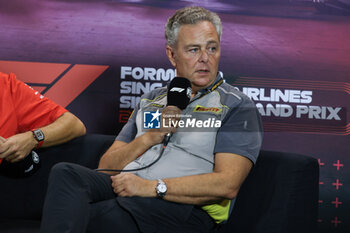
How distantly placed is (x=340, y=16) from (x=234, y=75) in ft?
2.69

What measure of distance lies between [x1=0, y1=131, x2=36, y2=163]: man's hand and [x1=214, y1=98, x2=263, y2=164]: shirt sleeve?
3.12ft

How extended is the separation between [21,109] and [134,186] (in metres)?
0.94

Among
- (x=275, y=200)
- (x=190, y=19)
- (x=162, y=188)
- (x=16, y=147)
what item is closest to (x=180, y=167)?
(x=162, y=188)

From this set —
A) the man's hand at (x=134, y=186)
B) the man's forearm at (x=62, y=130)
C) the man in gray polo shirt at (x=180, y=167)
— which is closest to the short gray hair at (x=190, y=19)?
the man in gray polo shirt at (x=180, y=167)

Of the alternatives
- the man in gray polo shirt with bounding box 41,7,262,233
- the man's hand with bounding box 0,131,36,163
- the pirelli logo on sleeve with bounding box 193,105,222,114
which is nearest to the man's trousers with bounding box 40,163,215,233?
the man in gray polo shirt with bounding box 41,7,262,233

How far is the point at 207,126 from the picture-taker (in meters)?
1.90

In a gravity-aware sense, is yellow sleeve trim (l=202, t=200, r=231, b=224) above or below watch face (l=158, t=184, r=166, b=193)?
below

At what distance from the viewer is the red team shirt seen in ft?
7.47

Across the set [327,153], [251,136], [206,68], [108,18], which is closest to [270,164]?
[251,136]

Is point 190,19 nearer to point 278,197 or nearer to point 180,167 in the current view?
point 180,167

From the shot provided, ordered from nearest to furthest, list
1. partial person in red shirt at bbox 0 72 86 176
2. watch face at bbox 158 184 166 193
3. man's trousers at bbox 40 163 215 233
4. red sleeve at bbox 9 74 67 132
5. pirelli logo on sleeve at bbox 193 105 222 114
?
man's trousers at bbox 40 163 215 233
watch face at bbox 158 184 166 193
pirelli logo on sleeve at bbox 193 105 222 114
partial person in red shirt at bbox 0 72 86 176
red sleeve at bbox 9 74 67 132

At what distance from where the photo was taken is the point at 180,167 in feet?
6.11

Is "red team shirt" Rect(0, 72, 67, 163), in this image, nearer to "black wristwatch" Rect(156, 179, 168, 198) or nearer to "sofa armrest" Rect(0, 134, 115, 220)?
"sofa armrest" Rect(0, 134, 115, 220)

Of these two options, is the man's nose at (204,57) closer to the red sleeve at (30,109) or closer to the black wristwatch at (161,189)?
the black wristwatch at (161,189)
